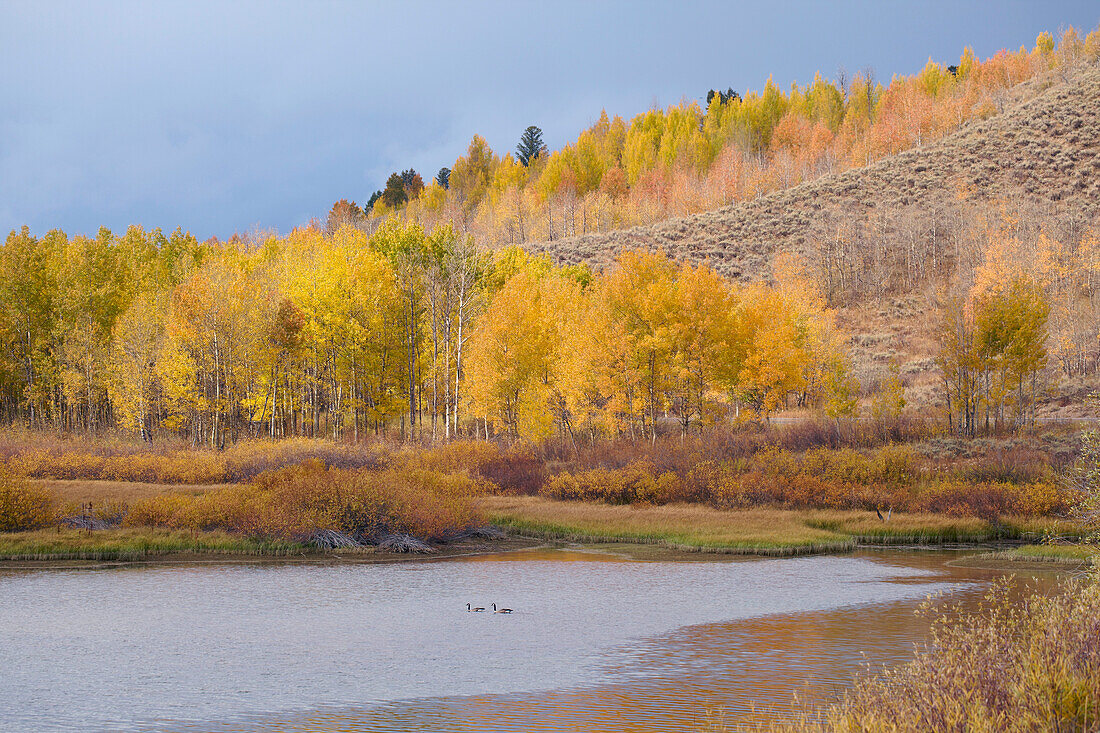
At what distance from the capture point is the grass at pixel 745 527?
28781 millimetres

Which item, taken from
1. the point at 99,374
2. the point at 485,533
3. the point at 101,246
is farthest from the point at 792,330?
the point at 101,246

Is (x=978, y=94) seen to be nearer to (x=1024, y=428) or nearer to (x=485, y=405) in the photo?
(x=1024, y=428)

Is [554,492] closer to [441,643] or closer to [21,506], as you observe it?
[21,506]

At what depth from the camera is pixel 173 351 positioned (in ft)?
168

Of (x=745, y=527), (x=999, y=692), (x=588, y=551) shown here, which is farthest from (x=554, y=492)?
(x=999, y=692)

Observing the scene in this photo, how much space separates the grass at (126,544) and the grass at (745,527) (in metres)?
8.97

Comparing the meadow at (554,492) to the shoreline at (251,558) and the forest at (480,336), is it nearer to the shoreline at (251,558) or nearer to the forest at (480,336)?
the shoreline at (251,558)

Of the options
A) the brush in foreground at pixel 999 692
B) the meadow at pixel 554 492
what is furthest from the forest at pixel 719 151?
the brush in foreground at pixel 999 692

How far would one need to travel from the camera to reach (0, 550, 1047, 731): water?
12.1 meters

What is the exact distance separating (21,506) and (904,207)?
98037 millimetres

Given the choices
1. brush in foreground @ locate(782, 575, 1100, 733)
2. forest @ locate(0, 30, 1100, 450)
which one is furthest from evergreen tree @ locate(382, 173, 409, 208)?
brush in foreground @ locate(782, 575, 1100, 733)

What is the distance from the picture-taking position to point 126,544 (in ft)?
88.5

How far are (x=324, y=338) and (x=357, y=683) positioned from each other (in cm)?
4019

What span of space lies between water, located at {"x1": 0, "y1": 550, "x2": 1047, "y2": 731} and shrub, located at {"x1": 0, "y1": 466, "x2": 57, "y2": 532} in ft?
17.6
